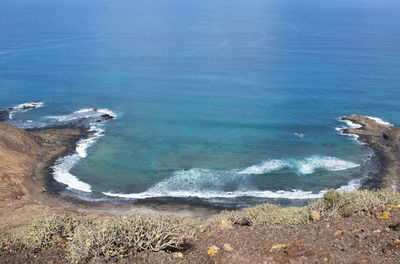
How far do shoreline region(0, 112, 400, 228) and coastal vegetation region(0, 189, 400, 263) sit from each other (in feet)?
43.0

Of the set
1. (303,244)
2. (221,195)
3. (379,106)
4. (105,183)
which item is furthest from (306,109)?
(303,244)

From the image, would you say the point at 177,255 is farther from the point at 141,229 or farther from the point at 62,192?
the point at 62,192

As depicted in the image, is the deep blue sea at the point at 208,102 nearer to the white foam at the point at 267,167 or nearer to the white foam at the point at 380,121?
the white foam at the point at 267,167

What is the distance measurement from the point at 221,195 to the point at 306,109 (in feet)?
91.5

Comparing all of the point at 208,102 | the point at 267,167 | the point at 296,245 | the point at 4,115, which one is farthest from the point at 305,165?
the point at 4,115

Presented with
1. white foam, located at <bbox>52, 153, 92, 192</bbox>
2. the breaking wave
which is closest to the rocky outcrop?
the breaking wave

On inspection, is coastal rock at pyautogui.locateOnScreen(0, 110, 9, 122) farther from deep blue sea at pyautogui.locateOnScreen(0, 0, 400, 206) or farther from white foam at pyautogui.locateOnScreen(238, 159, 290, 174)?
white foam at pyautogui.locateOnScreen(238, 159, 290, 174)

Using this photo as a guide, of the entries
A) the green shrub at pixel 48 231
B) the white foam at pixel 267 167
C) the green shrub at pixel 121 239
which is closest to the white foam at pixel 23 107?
the white foam at pixel 267 167

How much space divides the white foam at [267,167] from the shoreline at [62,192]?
7924mm

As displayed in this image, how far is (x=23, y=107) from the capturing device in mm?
59281

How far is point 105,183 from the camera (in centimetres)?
3894

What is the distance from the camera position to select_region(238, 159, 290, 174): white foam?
4050 centimetres

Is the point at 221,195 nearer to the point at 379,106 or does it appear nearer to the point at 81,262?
the point at 81,262

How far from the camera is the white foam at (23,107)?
57.4 metres
